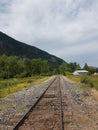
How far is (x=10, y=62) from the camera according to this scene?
149m

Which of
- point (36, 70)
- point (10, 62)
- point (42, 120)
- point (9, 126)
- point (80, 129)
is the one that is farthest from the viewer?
point (36, 70)

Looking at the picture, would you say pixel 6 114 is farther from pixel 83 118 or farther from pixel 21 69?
pixel 21 69

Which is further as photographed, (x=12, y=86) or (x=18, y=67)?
(x=18, y=67)

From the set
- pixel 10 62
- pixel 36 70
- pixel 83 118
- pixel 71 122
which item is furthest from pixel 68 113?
pixel 36 70

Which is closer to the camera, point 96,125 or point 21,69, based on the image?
point 96,125

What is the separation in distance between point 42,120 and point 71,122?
125 centimetres

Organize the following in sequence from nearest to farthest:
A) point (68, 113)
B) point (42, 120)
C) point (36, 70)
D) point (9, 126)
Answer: point (9, 126) → point (42, 120) → point (68, 113) → point (36, 70)

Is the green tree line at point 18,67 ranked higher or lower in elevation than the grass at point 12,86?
higher

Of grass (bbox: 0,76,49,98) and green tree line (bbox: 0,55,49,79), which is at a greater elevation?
green tree line (bbox: 0,55,49,79)

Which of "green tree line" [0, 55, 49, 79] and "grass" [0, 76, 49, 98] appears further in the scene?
"green tree line" [0, 55, 49, 79]

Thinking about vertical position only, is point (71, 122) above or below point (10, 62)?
below

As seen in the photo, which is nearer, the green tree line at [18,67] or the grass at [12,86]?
the grass at [12,86]

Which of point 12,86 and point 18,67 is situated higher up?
point 18,67

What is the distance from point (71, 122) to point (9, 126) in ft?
7.99
